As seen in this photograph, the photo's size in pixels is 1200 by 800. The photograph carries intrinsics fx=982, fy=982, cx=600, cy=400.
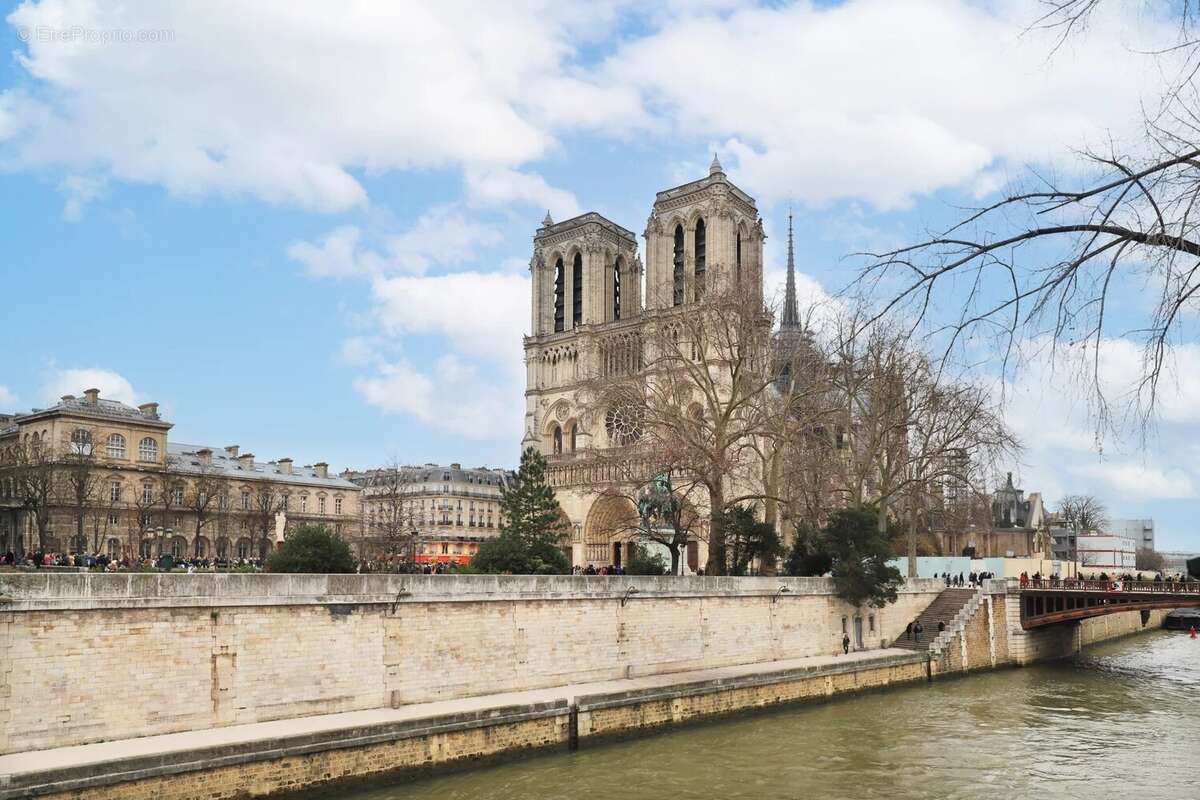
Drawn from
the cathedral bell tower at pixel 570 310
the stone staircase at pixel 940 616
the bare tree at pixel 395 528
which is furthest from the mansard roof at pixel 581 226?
the stone staircase at pixel 940 616

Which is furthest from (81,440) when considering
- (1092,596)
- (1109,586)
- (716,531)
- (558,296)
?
(1109,586)

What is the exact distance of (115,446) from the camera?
5816cm

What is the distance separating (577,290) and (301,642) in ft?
177

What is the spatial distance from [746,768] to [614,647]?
636cm

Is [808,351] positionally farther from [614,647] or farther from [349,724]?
[349,724]

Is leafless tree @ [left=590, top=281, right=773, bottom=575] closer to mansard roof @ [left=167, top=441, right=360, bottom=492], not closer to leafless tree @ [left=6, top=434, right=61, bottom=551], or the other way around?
leafless tree @ [left=6, top=434, right=61, bottom=551]

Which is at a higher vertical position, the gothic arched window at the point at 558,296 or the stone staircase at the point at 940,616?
the gothic arched window at the point at 558,296

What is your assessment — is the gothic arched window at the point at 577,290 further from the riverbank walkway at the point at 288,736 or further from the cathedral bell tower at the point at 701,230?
the riverbank walkway at the point at 288,736

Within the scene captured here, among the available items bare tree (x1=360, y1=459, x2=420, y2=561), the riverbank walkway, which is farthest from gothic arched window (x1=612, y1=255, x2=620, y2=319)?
the riverbank walkway

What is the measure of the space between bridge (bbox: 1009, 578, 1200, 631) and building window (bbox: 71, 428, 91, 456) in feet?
160

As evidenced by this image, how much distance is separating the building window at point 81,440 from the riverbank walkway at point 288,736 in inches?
1698

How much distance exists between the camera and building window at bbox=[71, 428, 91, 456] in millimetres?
55500

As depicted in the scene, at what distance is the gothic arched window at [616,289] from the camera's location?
71.2 meters

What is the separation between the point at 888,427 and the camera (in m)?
37.0
